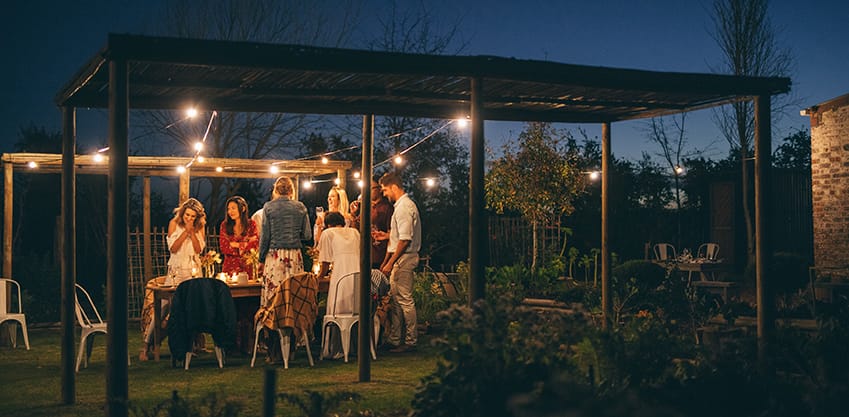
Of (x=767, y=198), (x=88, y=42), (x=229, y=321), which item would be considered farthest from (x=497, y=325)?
(x=88, y=42)

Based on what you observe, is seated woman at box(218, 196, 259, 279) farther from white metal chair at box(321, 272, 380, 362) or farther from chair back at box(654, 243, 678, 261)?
chair back at box(654, 243, 678, 261)

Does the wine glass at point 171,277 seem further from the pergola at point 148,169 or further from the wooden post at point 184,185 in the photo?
the wooden post at point 184,185

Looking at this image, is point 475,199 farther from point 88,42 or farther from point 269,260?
point 88,42

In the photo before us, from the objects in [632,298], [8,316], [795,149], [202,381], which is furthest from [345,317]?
[795,149]

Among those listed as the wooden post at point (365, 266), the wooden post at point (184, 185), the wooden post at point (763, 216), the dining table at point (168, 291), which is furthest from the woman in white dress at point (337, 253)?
the wooden post at point (184, 185)

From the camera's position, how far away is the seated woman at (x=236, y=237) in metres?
10.8

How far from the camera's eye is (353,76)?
7090mm

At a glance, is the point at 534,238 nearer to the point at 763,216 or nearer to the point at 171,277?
the point at 171,277

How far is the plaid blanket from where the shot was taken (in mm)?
8930

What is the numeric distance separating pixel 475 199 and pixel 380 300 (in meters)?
3.54

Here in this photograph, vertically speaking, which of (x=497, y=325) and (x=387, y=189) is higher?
(x=387, y=189)

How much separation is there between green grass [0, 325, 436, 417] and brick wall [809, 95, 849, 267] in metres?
7.72

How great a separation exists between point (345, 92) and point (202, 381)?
9.43ft

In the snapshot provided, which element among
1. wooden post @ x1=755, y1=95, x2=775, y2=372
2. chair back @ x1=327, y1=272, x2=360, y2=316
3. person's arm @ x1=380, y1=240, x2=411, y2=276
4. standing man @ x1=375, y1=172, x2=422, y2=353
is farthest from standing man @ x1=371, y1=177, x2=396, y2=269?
wooden post @ x1=755, y1=95, x2=775, y2=372
